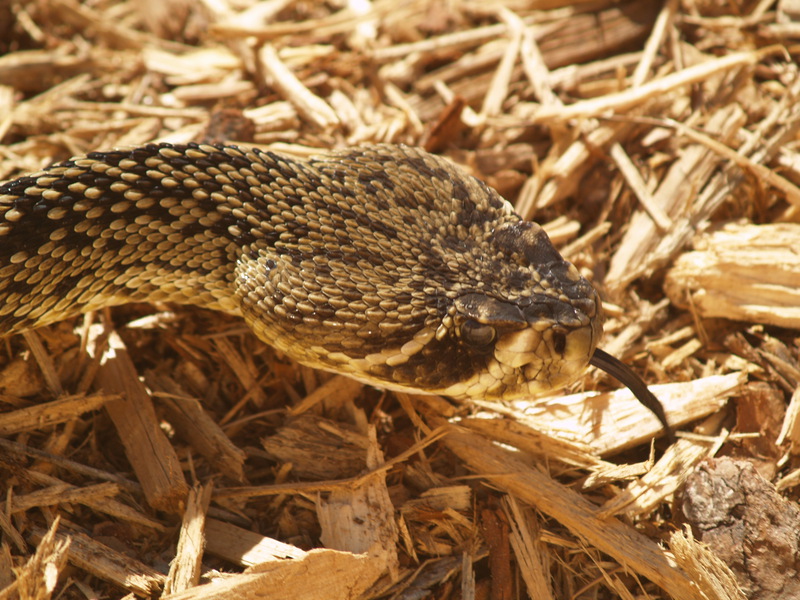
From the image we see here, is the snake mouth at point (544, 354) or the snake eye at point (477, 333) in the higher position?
the snake eye at point (477, 333)

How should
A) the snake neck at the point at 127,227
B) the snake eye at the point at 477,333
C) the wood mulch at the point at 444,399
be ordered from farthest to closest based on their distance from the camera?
the snake neck at the point at 127,227 < the wood mulch at the point at 444,399 < the snake eye at the point at 477,333

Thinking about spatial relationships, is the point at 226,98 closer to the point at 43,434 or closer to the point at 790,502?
the point at 43,434

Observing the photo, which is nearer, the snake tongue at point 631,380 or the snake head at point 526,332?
the snake head at point 526,332

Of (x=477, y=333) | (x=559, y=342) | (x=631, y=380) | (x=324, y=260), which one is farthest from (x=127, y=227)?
(x=631, y=380)

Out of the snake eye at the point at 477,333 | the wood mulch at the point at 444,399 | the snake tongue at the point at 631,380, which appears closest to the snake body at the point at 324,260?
the snake eye at the point at 477,333

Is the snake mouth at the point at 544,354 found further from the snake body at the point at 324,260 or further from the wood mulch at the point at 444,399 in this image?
the wood mulch at the point at 444,399

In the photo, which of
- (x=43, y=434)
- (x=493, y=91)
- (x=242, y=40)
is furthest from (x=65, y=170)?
(x=493, y=91)
